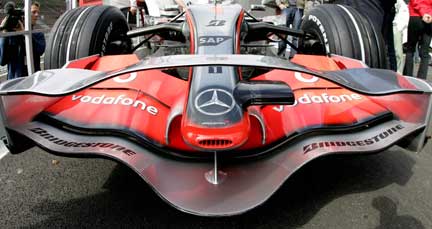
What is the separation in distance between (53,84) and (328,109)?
1.46 meters

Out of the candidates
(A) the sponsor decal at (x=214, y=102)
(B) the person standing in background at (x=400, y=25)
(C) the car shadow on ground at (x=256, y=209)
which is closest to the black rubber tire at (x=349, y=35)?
(C) the car shadow on ground at (x=256, y=209)

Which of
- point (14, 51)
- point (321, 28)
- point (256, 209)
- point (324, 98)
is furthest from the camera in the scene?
point (14, 51)

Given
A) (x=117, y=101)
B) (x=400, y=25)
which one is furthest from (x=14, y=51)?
(x=400, y=25)

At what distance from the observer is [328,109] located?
239 centimetres

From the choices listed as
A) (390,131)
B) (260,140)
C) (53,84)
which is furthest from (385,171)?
(53,84)

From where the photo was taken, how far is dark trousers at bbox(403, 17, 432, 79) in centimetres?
506

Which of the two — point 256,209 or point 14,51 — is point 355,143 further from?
point 14,51

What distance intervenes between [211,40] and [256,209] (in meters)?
1.02

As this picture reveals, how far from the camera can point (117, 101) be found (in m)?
2.36

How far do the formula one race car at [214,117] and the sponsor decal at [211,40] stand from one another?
0.4 inches

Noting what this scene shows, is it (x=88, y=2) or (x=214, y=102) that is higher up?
(x=88, y=2)

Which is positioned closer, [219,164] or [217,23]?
[219,164]

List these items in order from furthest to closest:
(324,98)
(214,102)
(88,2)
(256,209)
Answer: (88,2) < (324,98) < (256,209) < (214,102)

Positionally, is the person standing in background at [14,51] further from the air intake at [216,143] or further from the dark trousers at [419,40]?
the dark trousers at [419,40]
